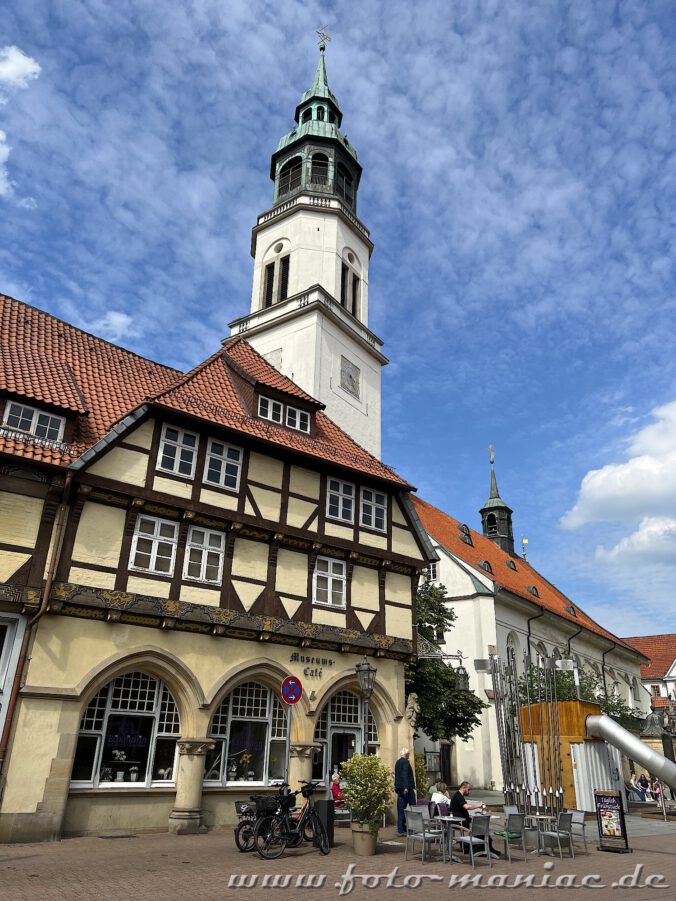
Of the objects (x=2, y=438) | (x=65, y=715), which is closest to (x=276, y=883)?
(x=65, y=715)

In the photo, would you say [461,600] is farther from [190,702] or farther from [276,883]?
[276,883]

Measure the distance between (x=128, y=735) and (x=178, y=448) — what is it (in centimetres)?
672

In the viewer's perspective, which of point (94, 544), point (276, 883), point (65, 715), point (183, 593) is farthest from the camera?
point (183, 593)

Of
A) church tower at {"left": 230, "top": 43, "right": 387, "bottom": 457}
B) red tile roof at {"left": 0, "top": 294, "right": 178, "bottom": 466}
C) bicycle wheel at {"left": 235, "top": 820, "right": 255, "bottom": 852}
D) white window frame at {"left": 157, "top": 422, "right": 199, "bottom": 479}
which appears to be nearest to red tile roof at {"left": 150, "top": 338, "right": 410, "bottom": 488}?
white window frame at {"left": 157, "top": 422, "right": 199, "bottom": 479}

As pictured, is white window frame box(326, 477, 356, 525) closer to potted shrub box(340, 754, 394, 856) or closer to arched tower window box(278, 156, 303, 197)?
potted shrub box(340, 754, 394, 856)

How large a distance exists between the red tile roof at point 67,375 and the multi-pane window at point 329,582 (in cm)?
671

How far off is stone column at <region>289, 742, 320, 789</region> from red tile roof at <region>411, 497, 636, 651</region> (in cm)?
1726

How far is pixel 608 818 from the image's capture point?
15078 mm

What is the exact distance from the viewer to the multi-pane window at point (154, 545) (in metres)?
16.4

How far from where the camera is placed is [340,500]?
20797mm

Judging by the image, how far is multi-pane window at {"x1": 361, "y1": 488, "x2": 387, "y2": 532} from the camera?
21.3 meters

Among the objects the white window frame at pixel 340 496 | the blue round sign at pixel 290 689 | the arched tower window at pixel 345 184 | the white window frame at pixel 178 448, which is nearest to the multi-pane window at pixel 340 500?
the white window frame at pixel 340 496

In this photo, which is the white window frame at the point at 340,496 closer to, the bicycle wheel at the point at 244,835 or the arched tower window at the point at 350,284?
the bicycle wheel at the point at 244,835

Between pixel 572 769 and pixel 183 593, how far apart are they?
45.5 feet
